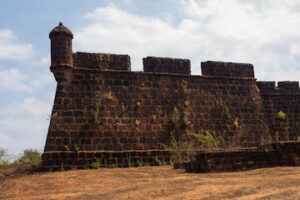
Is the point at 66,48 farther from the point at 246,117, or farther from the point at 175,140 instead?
the point at 246,117

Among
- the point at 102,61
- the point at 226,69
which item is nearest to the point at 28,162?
the point at 102,61

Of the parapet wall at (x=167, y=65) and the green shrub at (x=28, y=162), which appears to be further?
the parapet wall at (x=167, y=65)

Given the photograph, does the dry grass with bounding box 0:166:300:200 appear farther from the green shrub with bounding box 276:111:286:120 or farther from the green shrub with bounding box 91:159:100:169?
the green shrub with bounding box 276:111:286:120

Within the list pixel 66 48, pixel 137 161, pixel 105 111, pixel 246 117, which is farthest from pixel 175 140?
pixel 66 48

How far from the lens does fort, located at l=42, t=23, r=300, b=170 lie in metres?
10.4

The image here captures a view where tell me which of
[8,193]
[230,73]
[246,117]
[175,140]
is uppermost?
[230,73]

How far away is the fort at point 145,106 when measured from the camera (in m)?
10.4

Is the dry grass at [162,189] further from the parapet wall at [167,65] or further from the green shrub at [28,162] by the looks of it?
the parapet wall at [167,65]

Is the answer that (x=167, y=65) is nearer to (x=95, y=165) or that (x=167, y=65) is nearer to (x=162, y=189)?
(x=95, y=165)

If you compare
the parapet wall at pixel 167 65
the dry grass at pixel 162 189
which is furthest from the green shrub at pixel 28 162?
the parapet wall at pixel 167 65

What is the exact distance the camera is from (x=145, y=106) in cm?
1166

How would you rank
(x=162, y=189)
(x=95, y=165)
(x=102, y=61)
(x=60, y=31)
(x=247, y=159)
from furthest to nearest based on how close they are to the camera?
(x=102, y=61), (x=60, y=31), (x=95, y=165), (x=247, y=159), (x=162, y=189)

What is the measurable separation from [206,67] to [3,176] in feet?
28.1

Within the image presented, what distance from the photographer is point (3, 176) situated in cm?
864
